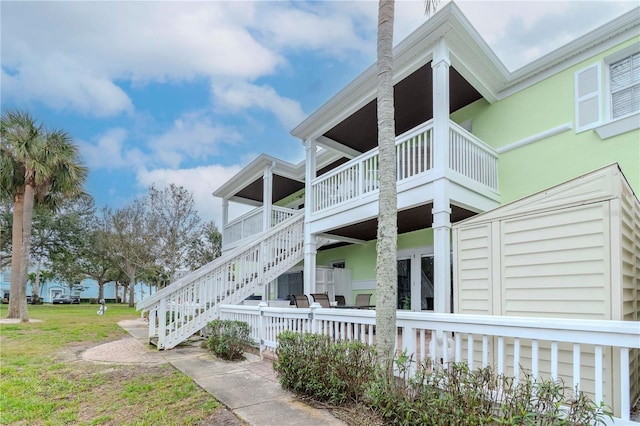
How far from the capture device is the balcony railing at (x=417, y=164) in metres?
7.45

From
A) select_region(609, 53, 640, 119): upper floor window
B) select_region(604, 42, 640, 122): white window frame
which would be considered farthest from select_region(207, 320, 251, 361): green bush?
A: select_region(609, 53, 640, 119): upper floor window

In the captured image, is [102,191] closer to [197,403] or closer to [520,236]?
[197,403]

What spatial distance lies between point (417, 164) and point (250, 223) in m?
9.28

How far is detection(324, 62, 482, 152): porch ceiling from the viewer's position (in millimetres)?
8336

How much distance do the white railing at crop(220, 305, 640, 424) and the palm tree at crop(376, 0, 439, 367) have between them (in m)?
0.34

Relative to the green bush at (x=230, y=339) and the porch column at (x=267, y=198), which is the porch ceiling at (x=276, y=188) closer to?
the porch column at (x=267, y=198)

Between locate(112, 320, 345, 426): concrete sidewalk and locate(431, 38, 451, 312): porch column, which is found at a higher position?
locate(431, 38, 451, 312): porch column

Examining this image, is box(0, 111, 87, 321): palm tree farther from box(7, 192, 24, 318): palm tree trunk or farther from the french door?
Result: the french door

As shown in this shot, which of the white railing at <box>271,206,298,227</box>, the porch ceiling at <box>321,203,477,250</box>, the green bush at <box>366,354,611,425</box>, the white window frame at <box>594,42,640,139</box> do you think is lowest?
the green bush at <box>366,354,611,425</box>

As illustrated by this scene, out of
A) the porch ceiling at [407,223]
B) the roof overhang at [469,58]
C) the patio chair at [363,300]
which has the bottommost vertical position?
the patio chair at [363,300]

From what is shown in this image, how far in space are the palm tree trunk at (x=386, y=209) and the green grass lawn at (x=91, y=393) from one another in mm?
2325

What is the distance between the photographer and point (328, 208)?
9914 mm

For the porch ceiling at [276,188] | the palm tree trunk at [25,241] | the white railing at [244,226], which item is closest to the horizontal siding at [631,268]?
the white railing at [244,226]

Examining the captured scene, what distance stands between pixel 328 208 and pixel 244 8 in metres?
6.11
